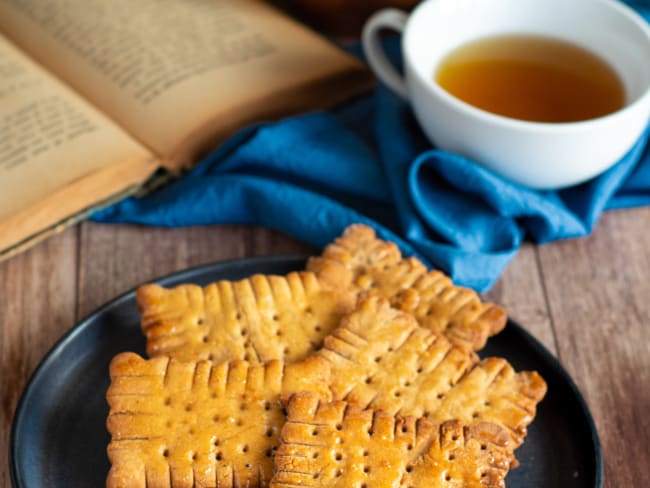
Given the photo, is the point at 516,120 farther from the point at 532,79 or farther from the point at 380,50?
the point at 380,50

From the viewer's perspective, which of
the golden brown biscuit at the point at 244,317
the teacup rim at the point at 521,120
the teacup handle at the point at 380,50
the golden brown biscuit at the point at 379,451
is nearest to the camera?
the golden brown biscuit at the point at 379,451

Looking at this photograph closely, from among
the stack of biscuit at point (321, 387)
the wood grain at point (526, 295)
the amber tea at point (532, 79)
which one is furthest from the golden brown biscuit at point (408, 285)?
the amber tea at point (532, 79)

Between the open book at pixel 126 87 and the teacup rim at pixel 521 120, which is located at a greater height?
Answer: the teacup rim at pixel 521 120

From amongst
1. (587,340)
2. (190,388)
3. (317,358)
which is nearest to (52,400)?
(190,388)

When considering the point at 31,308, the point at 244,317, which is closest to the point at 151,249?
the point at 31,308

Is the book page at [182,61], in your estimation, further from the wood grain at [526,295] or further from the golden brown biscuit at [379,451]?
the golden brown biscuit at [379,451]

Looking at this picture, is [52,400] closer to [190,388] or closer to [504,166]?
[190,388]

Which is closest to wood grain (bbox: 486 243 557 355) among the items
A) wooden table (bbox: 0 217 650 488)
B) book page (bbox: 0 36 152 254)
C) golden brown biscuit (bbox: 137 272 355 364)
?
wooden table (bbox: 0 217 650 488)

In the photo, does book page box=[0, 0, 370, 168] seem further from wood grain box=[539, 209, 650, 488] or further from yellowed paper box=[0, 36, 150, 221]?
wood grain box=[539, 209, 650, 488]
